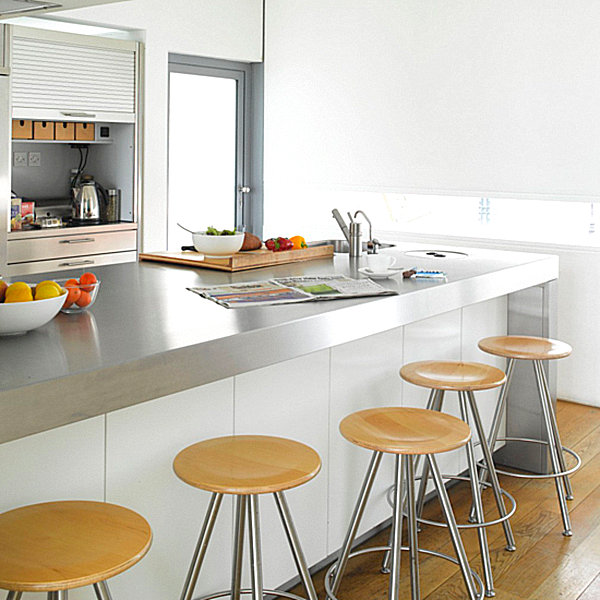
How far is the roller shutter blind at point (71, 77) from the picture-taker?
14.5 ft

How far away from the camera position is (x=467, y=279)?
9.87 ft

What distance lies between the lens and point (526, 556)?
3004mm

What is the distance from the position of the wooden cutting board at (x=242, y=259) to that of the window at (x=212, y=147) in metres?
2.36

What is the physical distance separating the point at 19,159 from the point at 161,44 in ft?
3.88

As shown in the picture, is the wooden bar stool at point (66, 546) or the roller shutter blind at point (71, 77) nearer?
the wooden bar stool at point (66, 546)

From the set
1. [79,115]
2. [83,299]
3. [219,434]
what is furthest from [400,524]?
[79,115]

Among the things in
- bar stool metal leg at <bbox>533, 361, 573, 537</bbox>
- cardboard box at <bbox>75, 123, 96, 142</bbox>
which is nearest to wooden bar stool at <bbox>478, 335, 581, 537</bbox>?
bar stool metal leg at <bbox>533, 361, 573, 537</bbox>

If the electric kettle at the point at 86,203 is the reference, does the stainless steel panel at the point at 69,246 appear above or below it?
below

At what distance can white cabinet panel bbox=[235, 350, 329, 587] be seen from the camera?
8.08 feet

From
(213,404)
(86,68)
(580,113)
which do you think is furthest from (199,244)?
(580,113)

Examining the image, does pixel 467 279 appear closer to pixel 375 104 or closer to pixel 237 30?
pixel 375 104

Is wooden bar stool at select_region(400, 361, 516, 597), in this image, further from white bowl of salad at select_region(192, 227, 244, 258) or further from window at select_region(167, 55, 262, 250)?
window at select_region(167, 55, 262, 250)

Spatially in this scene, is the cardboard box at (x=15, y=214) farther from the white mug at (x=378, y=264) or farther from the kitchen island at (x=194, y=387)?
the white mug at (x=378, y=264)

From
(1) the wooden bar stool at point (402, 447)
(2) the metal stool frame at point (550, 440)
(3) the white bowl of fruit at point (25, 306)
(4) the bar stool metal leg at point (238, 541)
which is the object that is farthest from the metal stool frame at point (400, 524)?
(3) the white bowl of fruit at point (25, 306)
